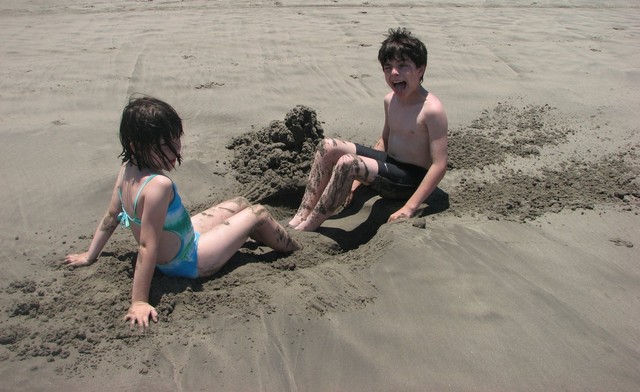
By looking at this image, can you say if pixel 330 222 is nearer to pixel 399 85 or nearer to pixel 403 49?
pixel 399 85

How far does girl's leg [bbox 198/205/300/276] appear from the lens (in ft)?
10.2

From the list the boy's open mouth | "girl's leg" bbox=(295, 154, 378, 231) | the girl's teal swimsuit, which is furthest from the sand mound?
the girl's teal swimsuit

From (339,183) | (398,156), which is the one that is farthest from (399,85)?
(339,183)

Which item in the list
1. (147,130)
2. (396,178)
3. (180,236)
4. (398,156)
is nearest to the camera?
(147,130)

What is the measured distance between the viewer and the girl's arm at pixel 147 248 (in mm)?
2719

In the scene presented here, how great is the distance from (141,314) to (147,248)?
0.99 feet

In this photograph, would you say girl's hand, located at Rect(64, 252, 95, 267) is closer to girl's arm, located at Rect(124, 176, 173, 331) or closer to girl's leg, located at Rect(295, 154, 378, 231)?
girl's arm, located at Rect(124, 176, 173, 331)

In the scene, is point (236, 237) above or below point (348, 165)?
below

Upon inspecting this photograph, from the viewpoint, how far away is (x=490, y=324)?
2756 millimetres

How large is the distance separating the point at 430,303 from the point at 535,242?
3.09 feet

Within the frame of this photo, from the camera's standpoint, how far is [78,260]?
3227 mm

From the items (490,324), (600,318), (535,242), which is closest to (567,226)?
(535,242)

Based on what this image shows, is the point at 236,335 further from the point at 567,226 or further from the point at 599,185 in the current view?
the point at 599,185

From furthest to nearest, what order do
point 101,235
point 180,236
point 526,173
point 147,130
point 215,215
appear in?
1. point 526,173
2. point 215,215
3. point 101,235
4. point 180,236
5. point 147,130
